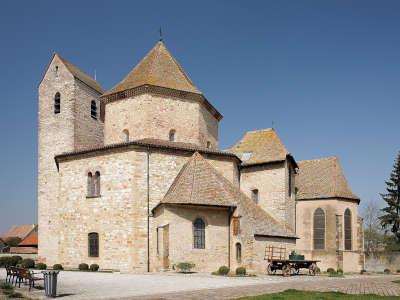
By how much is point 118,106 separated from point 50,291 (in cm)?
2169

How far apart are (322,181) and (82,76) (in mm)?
22935

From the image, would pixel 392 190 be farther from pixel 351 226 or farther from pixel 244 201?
pixel 244 201

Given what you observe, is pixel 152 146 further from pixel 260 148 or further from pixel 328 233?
pixel 328 233

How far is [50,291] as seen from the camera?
16.2 metres

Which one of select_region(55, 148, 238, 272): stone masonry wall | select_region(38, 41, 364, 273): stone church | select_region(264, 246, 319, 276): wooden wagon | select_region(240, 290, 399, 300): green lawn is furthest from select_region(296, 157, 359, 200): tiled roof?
select_region(240, 290, 399, 300): green lawn

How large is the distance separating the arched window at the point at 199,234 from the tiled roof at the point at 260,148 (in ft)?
34.8

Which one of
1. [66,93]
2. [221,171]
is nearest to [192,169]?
[221,171]

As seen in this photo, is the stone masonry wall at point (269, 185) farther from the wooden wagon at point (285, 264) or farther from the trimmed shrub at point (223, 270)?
the trimmed shrub at point (223, 270)

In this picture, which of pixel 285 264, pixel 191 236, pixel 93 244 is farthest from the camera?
pixel 93 244

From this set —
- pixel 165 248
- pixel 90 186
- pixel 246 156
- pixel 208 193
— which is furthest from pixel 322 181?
pixel 90 186

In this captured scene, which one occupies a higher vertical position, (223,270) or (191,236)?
(191,236)

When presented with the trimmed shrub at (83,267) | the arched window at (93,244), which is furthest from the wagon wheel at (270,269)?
the trimmed shrub at (83,267)

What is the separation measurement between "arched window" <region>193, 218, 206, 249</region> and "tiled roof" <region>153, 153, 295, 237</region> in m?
1.55

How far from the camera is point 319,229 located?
133 ft
